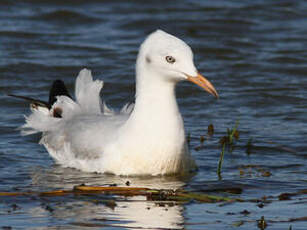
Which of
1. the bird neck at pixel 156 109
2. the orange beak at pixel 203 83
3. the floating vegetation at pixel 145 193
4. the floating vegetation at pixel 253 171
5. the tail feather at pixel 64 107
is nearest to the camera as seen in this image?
A: the floating vegetation at pixel 145 193

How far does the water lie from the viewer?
646 cm

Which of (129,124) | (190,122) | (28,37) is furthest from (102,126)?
(28,37)

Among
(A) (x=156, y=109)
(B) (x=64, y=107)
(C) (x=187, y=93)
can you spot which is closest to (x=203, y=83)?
(A) (x=156, y=109)

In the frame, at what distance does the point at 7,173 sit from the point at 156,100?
5.10 ft

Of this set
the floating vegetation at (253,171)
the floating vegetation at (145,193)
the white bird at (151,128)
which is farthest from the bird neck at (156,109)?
the floating vegetation at (253,171)

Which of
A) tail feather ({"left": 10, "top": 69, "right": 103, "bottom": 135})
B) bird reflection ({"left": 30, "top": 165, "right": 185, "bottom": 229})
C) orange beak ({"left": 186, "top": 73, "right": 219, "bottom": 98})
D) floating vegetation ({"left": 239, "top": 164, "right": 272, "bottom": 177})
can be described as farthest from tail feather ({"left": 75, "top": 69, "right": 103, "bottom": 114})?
orange beak ({"left": 186, "top": 73, "right": 219, "bottom": 98})

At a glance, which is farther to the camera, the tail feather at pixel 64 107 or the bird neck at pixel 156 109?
the tail feather at pixel 64 107

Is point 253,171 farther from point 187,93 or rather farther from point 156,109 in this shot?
point 187,93

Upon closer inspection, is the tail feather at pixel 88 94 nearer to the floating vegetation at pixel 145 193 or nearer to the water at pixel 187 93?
the water at pixel 187 93

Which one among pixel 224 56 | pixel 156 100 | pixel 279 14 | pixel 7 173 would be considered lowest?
pixel 7 173

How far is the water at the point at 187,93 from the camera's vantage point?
21.2ft

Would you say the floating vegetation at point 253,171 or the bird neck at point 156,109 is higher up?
the bird neck at point 156,109

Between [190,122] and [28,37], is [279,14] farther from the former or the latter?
[190,122]

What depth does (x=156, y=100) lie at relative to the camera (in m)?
7.57
